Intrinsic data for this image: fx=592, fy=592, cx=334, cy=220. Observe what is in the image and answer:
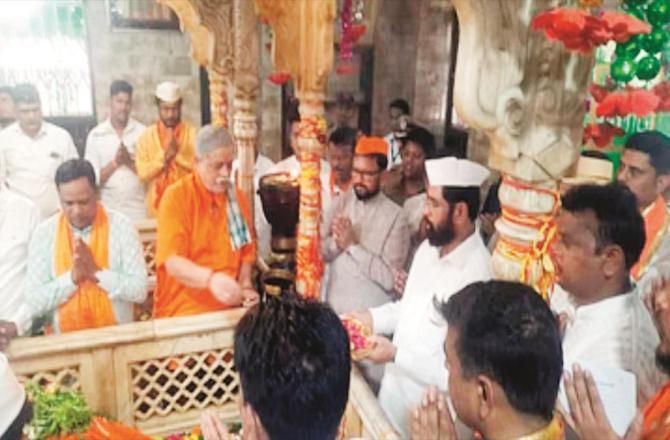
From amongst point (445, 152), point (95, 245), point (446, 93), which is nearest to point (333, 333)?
point (95, 245)

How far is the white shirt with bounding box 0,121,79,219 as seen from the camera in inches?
193

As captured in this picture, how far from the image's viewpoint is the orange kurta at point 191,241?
3275mm

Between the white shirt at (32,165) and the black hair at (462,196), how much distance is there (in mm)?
3608

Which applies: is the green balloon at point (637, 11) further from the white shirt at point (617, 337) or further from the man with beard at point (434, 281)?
the man with beard at point (434, 281)

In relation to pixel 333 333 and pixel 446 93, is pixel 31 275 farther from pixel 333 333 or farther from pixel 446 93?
pixel 446 93

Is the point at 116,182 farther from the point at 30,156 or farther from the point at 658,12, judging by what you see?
the point at 658,12

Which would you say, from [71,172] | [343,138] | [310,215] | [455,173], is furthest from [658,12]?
[343,138]

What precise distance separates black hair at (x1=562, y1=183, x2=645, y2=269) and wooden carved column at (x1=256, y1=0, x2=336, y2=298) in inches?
62.4

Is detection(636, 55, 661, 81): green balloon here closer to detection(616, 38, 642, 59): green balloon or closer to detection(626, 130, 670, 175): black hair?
detection(616, 38, 642, 59): green balloon

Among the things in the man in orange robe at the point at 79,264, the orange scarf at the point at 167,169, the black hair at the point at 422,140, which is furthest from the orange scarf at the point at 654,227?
the orange scarf at the point at 167,169

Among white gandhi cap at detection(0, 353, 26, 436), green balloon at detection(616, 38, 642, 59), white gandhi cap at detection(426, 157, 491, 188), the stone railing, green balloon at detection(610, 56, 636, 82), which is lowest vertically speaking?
the stone railing

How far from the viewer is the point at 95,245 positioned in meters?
3.14

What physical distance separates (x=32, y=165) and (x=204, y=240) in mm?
2471

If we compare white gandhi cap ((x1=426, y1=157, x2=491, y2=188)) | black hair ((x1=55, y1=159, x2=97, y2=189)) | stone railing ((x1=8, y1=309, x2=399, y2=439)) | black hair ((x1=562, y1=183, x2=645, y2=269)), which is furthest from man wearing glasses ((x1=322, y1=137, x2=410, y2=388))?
black hair ((x1=562, y1=183, x2=645, y2=269))
